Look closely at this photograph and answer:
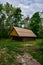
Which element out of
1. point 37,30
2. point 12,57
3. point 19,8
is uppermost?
point 19,8

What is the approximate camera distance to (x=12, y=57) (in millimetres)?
13812

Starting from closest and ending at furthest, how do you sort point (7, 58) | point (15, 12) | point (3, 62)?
point (3, 62)
point (7, 58)
point (15, 12)

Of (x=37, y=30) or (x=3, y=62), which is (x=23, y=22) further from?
(x=3, y=62)

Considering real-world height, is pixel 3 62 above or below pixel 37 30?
above

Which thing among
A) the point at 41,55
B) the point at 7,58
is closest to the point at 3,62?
the point at 7,58

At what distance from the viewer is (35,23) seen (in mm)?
40750

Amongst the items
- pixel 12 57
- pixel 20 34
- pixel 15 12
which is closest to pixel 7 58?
pixel 12 57

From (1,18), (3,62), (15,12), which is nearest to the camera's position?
(3,62)

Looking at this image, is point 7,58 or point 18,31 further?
point 18,31

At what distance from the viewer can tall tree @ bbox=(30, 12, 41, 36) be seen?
127 feet

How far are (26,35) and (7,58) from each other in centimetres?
1713

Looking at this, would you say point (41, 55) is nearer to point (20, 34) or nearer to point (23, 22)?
point (20, 34)

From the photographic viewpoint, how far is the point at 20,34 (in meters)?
28.8

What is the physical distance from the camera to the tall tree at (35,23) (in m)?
38.7
